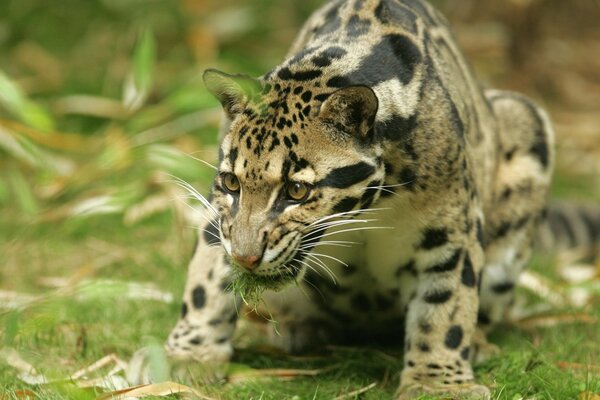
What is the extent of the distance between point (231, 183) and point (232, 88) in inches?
20.0

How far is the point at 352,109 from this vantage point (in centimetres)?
481

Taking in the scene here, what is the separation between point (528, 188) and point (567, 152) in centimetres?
486

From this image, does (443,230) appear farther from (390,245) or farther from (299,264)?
(299,264)

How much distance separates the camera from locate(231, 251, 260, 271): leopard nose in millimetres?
4734

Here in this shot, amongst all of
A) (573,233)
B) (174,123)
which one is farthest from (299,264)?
(174,123)

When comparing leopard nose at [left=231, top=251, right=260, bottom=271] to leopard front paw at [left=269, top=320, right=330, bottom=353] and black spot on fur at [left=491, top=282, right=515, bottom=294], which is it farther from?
black spot on fur at [left=491, top=282, right=515, bottom=294]

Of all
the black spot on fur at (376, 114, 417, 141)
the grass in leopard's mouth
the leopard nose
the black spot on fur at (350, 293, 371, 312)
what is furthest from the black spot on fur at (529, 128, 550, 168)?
the leopard nose

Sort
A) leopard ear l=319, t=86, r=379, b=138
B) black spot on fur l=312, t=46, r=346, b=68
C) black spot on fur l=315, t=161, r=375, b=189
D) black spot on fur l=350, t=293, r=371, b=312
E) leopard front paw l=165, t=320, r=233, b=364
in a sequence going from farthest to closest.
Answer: black spot on fur l=350, t=293, r=371, b=312, leopard front paw l=165, t=320, r=233, b=364, black spot on fur l=312, t=46, r=346, b=68, black spot on fur l=315, t=161, r=375, b=189, leopard ear l=319, t=86, r=379, b=138

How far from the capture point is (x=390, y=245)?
5602 mm

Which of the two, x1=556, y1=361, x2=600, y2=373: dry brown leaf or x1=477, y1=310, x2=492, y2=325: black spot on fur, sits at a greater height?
x1=477, y1=310, x2=492, y2=325: black spot on fur

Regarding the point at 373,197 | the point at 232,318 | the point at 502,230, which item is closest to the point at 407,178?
the point at 373,197

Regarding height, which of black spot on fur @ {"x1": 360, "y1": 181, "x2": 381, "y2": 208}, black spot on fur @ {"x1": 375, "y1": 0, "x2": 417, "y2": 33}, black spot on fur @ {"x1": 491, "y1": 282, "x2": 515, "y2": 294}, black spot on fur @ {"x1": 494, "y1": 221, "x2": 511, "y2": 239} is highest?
black spot on fur @ {"x1": 375, "y1": 0, "x2": 417, "y2": 33}

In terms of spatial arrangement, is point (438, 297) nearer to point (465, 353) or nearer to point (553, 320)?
point (465, 353)

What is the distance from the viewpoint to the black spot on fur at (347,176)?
4.84 meters
